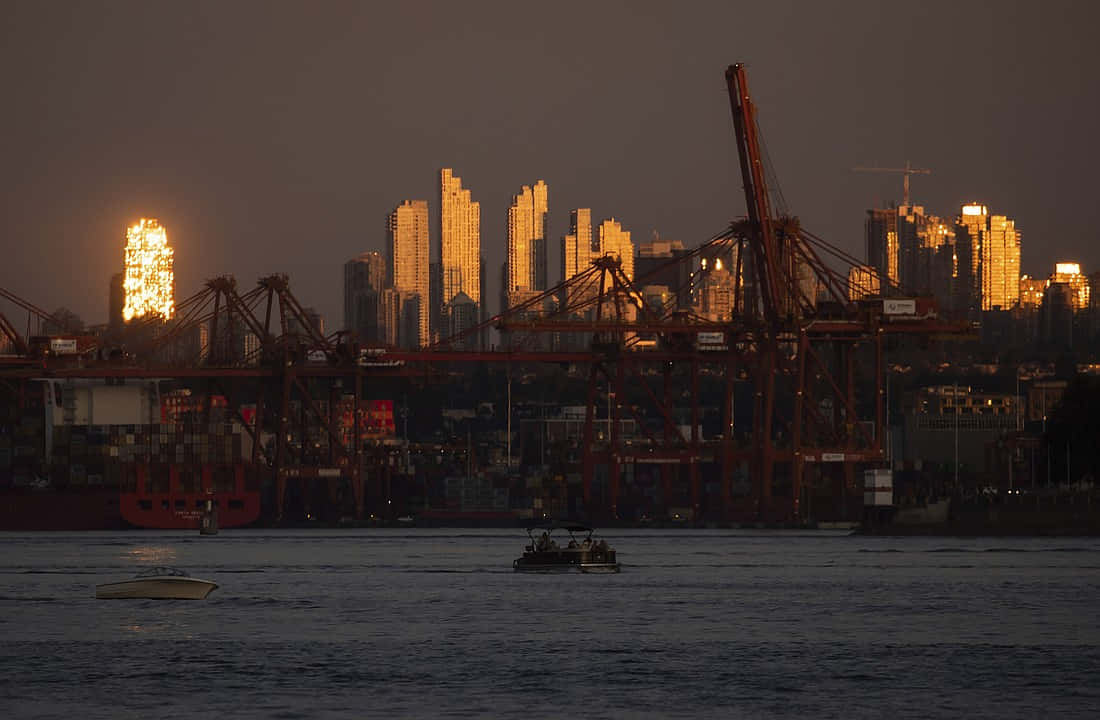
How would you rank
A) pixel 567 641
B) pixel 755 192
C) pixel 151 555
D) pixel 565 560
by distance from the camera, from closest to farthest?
1. pixel 567 641
2. pixel 565 560
3. pixel 151 555
4. pixel 755 192

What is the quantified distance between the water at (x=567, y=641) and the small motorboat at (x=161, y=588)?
583mm

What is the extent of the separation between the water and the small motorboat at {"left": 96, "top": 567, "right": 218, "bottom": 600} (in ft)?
1.91

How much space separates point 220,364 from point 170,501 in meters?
10.7

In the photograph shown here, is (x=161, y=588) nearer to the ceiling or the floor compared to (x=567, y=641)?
nearer to the ceiling

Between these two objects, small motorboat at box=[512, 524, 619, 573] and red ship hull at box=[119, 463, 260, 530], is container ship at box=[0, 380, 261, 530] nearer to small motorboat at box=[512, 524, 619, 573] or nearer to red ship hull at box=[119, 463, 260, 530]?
red ship hull at box=[119, 463, 260, 530]

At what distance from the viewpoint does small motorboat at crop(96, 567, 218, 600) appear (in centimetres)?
7400

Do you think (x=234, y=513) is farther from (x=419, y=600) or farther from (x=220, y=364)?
(x=419, y=600)

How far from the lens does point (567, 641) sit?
5909 centimetres

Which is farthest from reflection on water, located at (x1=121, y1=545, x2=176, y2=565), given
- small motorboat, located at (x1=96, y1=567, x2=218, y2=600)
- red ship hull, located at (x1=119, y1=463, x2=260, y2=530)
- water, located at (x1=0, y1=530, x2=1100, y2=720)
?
red ship hull, located at (x1=119, y1=463, x2=260, y2=530)

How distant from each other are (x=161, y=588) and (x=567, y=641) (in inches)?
805

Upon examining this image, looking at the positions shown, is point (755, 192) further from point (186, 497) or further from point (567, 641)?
point (567, 641)

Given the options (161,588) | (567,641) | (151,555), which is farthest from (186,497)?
(567,641)

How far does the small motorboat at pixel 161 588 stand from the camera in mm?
74000

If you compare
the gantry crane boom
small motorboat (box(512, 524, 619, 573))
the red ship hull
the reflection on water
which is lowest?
the reflection on water
